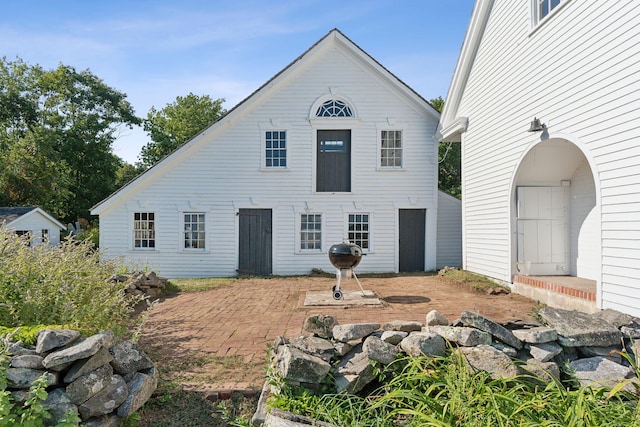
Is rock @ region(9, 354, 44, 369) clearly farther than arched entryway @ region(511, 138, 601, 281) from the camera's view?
No

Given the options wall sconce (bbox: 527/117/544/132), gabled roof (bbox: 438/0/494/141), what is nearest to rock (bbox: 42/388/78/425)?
wall sconce (bbox: 527/117/544/132)

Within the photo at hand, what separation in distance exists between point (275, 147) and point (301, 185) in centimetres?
155

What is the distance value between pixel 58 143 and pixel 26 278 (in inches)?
1027

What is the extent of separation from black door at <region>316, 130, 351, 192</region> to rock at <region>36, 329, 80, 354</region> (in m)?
10.4

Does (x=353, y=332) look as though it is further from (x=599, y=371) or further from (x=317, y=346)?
(x=599, y=371)

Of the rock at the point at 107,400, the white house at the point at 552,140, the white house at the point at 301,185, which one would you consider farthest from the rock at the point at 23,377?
the white house at the point at 301,185

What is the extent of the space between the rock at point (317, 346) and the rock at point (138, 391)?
1.23m

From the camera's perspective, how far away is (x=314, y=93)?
1309 cm

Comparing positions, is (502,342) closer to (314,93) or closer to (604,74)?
(604,74)

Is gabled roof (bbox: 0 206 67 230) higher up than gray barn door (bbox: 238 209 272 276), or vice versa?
gabled roof (bbox: 0 206 67 230)

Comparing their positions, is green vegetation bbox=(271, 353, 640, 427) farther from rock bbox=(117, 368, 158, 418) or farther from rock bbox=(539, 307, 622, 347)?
rock bbox=(117, 368, 158, 418)

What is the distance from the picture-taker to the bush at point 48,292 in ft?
12.2

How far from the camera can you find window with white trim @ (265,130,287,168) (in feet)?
43.1

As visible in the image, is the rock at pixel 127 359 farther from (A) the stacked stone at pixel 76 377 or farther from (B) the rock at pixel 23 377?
(B) the rock at pixel 23 377
